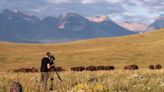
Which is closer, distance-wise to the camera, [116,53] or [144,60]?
[144,60]

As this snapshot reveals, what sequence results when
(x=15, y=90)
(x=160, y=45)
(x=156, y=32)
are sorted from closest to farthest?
1. (x=15, y=90)
2. (x=160, y=45)
3. (x=156, y=32)

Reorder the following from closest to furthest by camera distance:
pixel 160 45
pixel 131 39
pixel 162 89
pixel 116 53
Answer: pixel 162 89 → pixel 116 53 → pixel 160 45 → pixel 131 39

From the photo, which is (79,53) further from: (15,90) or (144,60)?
(15,90)

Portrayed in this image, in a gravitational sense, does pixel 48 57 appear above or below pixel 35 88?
above

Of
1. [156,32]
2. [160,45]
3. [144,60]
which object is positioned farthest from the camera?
[156,32]

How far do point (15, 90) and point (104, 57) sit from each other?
95825 mm

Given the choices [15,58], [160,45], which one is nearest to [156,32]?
[160,45]

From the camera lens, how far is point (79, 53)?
117688mm

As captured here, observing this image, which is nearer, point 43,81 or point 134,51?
point 43,81

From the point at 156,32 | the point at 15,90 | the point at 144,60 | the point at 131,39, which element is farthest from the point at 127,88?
the point at 156,32

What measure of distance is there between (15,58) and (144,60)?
28.8 m

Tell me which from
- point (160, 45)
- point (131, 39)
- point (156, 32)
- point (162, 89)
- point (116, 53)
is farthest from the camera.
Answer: point (156, 32)

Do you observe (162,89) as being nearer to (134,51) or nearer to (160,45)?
(134,51)

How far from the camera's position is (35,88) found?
2239 cm
